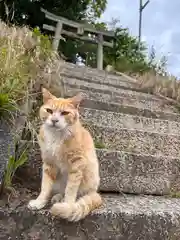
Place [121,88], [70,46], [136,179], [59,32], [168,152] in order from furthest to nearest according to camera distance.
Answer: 1. [70,46]
2. [59,32]
3. [121,88]
4. [168,152]
5. [136,179]

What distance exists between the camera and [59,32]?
731cm

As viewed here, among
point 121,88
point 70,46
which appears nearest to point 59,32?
point 70,46

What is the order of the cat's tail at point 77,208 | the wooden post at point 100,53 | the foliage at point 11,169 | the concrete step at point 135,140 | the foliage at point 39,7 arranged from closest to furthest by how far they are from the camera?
the cat's tail at point 77,208 → the foliage at point 11,169 → the concrete step at point 135,140 → the wooden post at point 100,53 → the foliage at point 39,7

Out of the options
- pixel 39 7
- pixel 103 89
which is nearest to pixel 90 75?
pixel 103 89

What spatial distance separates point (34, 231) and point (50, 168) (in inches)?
11.0

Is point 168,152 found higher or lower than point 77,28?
lower

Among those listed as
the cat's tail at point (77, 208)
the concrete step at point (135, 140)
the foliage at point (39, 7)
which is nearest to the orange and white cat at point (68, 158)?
the cat's tail at point (77, 208)

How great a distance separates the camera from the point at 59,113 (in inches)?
59.5

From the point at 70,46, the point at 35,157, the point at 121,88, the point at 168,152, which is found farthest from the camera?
the point at 70,46

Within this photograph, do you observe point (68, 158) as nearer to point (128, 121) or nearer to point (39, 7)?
point (128, 121)

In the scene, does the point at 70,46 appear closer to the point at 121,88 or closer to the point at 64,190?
the point at 121,88

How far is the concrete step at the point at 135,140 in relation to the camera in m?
2.24

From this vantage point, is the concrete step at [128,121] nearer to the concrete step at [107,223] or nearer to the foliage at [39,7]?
the concrete step at [107,223]

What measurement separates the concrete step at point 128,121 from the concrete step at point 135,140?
0.70ft
